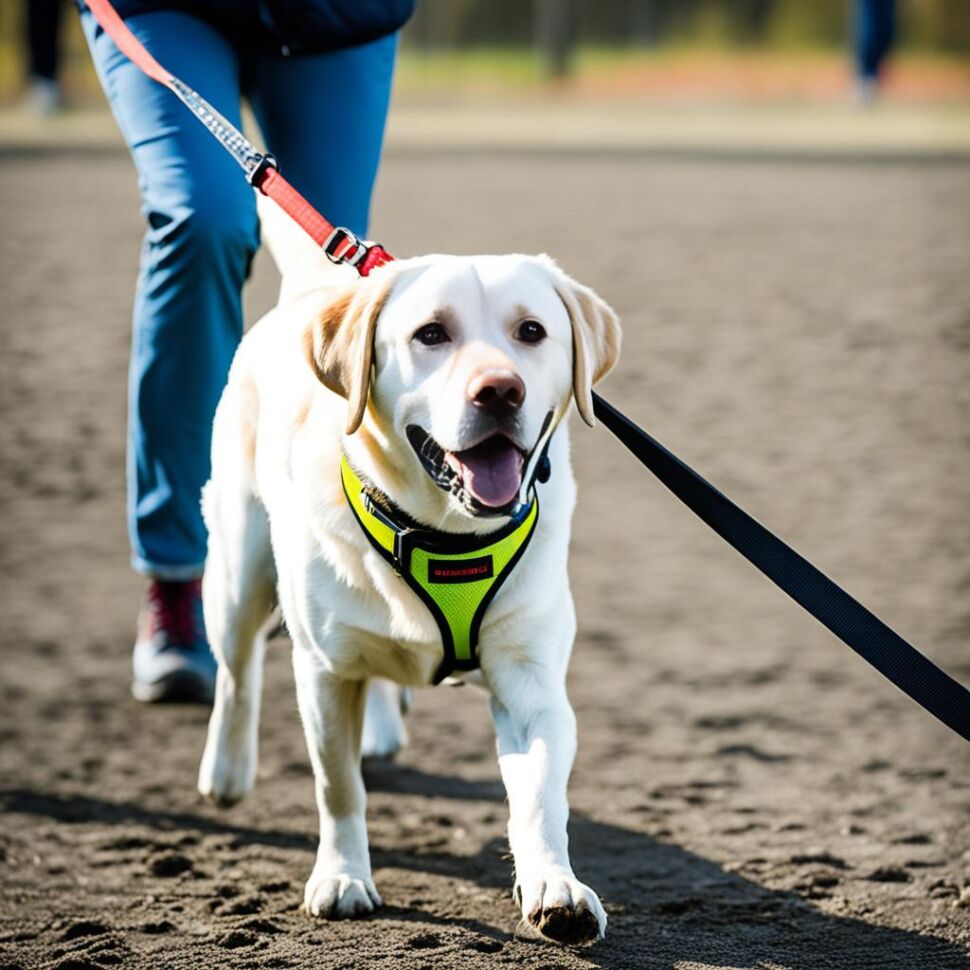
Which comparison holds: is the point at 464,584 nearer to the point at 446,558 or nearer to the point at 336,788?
the point at 446,558

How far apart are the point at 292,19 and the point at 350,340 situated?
3.64 feet

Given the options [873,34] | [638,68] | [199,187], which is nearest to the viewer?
[199,187]

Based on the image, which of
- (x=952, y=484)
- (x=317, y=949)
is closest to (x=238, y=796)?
(x=317, y=949)

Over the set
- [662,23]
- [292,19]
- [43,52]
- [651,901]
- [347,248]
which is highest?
[662,23]

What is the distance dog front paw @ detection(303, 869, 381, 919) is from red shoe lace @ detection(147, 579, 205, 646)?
1064 millimetres

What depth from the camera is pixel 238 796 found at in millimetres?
3727

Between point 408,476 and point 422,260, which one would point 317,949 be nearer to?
point 408,476

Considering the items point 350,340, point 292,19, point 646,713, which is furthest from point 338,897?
point 292,19

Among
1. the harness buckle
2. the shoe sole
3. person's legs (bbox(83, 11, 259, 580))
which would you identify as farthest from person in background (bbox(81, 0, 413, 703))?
the harness buckle

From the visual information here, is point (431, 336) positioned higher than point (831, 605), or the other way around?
point (431, 336)

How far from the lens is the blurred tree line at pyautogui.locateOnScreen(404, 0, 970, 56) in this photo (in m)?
22.9

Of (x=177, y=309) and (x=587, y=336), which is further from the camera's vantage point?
(x=177, y=309)

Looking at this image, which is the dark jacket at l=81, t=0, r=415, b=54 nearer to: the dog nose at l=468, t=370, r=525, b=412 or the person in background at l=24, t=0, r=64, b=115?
the dog nose at l=468, t=370, r=525, b=412

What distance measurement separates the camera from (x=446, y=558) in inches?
115
